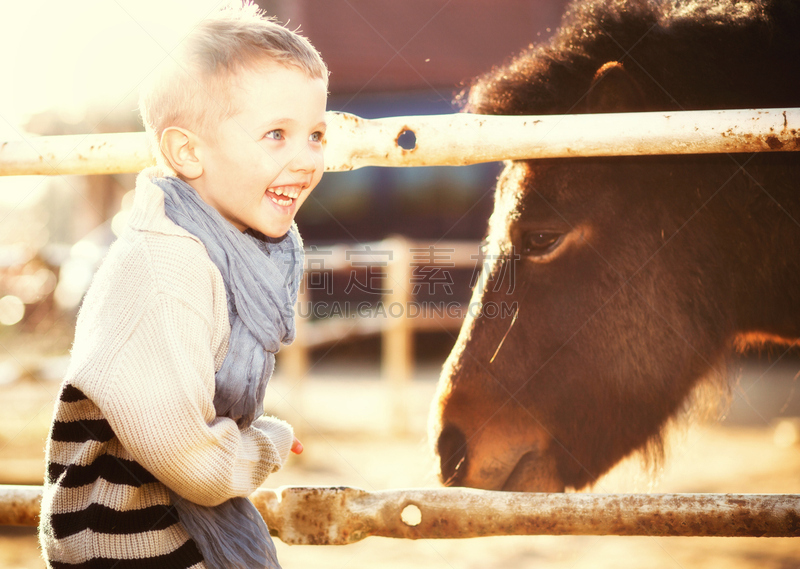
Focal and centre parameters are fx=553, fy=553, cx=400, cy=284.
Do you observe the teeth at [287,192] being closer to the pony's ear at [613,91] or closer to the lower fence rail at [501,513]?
the lower fence rail at [501,513]

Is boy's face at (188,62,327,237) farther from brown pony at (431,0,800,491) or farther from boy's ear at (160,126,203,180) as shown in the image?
brown pony at (431,0,800,491)

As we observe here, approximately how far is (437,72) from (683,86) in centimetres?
683

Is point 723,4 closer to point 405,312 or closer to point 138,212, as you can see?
point 138,212

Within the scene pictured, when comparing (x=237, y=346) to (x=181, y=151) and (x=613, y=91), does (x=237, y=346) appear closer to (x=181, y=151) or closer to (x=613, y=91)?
(x=181, y=151)

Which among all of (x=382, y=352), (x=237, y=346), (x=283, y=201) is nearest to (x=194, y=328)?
(x=237, y=346)

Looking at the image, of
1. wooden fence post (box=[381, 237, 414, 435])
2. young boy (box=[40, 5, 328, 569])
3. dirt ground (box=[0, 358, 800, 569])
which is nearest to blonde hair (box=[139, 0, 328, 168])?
young boy (box=[40, 5, 328, 569])

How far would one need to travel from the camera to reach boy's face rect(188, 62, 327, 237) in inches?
35.0

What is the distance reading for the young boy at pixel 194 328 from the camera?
0.75m

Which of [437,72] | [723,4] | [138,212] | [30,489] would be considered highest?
[437,72]

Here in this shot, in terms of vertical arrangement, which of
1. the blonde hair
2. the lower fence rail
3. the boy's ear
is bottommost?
the lower fence rail

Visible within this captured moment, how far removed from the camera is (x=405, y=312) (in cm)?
520

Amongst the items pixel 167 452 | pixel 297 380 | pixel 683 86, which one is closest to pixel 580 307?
pixel 683 86

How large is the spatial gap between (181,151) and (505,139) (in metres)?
0.64

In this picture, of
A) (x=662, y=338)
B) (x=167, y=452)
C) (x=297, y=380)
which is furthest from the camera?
(x=297, y=380)
